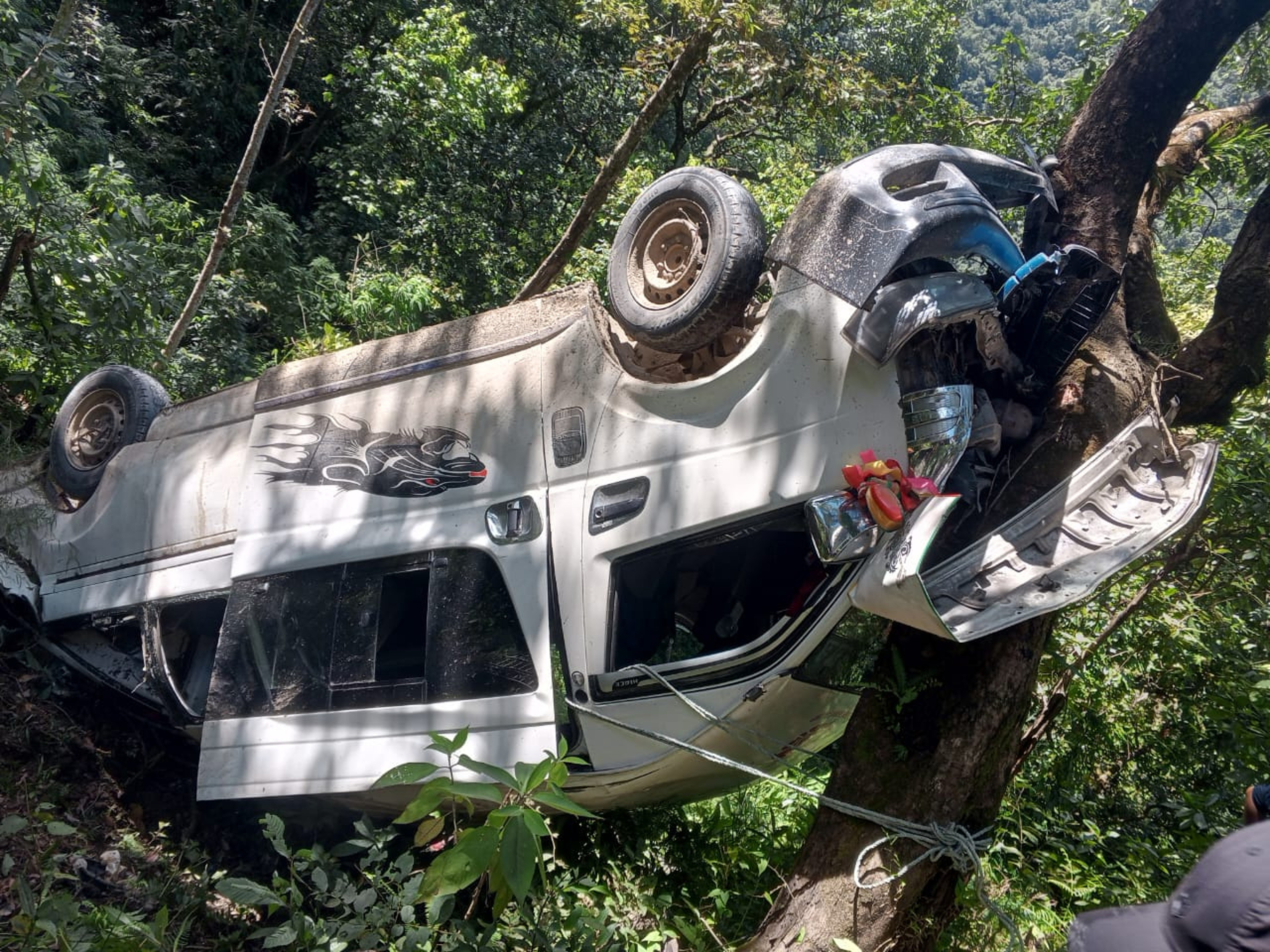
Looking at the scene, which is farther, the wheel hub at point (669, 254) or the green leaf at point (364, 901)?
the wheel hub at point (669, 254)

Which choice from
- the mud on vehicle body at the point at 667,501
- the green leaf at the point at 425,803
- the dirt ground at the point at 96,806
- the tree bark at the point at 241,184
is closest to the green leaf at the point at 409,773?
the green leaf at the point at 425,803

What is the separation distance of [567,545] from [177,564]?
225 cm

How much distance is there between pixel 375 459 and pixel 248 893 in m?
1.79

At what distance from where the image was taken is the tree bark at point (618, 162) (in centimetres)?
684

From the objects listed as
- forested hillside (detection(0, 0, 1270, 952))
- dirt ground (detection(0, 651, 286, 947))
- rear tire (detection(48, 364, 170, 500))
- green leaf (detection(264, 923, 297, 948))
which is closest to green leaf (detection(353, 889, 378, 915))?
forested hillside (detection(0, 0, 1270, 952))

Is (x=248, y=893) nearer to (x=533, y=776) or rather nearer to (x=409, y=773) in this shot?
(x=409, y=773)

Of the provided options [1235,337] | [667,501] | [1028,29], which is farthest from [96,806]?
[1028,29]

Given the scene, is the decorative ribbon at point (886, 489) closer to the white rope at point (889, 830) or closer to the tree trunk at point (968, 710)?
the tree trunk at point (968, 710)

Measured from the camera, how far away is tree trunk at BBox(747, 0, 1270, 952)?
328 centimetres

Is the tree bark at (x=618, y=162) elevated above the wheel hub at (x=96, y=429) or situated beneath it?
elevated above

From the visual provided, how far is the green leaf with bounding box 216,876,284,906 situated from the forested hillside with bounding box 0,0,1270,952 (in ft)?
0.03

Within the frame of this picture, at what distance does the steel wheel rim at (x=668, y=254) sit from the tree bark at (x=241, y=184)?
4.66 m

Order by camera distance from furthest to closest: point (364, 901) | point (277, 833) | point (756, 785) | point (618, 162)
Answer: point (618, 162) < point (756, 785) < point (277, 833) < point (364, 901)

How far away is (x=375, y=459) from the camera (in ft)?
13.7
